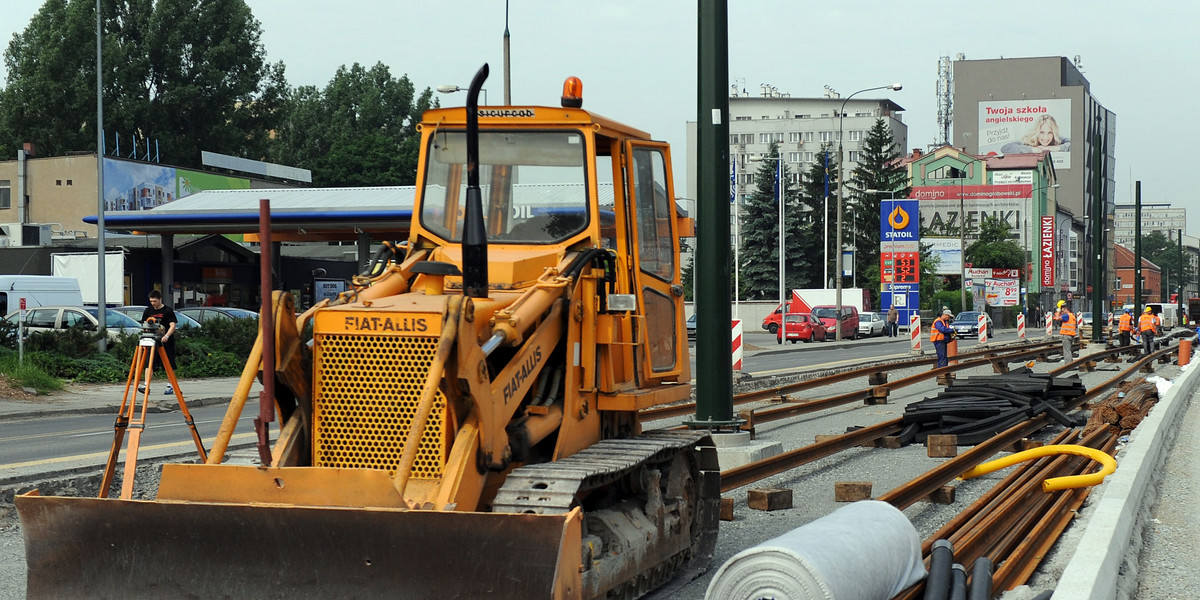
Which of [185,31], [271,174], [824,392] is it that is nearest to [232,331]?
[824,392]

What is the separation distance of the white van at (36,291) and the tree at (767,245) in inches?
2235

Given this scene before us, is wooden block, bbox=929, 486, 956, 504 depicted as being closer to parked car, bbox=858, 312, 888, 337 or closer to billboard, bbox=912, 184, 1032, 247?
parked car, bbox=858, 312, 888, 337

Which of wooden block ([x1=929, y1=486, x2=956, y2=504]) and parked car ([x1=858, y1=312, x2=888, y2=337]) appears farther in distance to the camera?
parked car ([x1=858, y1=312, x2=888, y2=337])

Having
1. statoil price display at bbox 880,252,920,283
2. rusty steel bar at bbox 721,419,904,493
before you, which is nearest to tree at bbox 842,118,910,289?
statoil price display at bbox 880,252,920,283

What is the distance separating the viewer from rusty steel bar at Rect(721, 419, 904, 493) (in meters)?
10.7

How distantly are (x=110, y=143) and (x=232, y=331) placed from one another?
55.0m

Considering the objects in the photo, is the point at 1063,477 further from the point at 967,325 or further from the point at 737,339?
the point at 967,325

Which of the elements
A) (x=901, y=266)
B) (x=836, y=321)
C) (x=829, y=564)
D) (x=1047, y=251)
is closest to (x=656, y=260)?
(x=829, y=564)

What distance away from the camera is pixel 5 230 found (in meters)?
56.6

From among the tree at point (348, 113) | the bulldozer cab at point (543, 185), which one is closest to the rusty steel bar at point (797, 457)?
the bulldozer cab at point (543, 185)

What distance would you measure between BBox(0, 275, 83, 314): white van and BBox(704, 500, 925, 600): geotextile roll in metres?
29.3

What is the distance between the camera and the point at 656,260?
25.3 feet

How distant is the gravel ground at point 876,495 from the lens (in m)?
7.74

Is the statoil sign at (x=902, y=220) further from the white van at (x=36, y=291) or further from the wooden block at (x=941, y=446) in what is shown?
the wooden block at (x=941, y=446)
